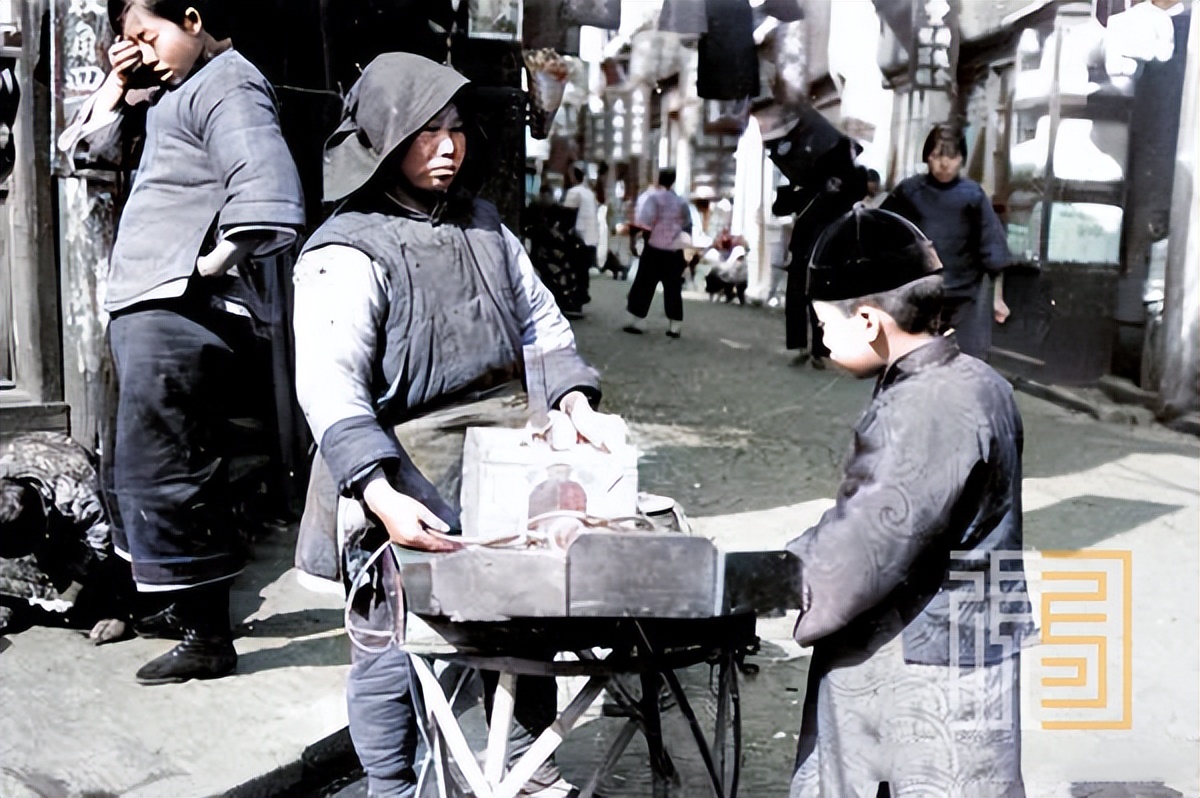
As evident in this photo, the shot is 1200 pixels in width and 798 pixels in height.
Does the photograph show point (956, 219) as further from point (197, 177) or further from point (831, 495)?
point (197, 177)

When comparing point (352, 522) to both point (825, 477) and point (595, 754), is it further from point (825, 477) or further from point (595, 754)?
point (825, 477)

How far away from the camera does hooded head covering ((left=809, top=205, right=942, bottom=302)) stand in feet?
8.13

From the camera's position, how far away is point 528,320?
3.13 meters

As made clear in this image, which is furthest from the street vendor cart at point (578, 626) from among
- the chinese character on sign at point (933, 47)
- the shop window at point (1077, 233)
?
the chinese character on sign at point (933, 47)

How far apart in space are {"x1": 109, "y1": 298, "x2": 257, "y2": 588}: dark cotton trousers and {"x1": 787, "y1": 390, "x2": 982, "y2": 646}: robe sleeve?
86.1 inches

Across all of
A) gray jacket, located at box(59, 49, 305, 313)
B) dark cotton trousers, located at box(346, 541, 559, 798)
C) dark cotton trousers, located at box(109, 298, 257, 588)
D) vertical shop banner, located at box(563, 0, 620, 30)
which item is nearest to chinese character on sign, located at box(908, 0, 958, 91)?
vertical shop banner, located at box(563, 0, 620, 30)

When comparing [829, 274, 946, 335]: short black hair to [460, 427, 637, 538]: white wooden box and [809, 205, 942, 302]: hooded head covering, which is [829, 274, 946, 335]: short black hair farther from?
[460, 427, 637, 538]: white wooden box

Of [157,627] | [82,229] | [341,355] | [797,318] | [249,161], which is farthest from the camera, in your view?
[797,318]

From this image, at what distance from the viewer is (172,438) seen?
393 centimetres

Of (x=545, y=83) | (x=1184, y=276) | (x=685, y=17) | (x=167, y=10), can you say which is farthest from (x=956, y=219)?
(x=545, y=83)

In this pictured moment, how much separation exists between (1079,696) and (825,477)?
10.6 ft

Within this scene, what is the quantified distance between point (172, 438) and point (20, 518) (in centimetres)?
70

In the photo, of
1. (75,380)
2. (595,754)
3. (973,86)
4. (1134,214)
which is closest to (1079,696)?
(595,754)

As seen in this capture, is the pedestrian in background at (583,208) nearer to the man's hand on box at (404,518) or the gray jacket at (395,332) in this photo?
the gray jacket at (395,332)
